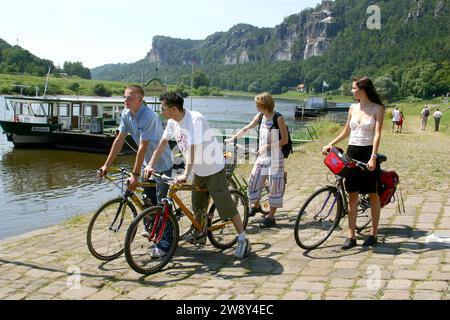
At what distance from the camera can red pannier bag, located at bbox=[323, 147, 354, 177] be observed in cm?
542

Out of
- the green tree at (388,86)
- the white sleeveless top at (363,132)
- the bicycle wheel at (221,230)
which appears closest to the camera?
the white sleeveless top at (363,132)

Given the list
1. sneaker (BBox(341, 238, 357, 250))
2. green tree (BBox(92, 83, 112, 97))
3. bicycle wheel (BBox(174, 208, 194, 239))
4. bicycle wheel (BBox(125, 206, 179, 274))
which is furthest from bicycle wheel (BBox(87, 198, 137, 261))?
green tree (BBox(92, 83, 112, 97))

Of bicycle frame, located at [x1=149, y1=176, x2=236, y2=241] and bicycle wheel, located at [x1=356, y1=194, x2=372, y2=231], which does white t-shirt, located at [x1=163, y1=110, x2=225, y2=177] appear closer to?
bicycle frame, located at [x1=149, y1=176, x2=236, y2=241]

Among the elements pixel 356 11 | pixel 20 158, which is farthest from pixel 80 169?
pixel 356 11

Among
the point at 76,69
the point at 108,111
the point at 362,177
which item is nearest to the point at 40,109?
the point at 108,111

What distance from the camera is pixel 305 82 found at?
19500cm

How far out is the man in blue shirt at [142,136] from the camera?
5535 millimetres

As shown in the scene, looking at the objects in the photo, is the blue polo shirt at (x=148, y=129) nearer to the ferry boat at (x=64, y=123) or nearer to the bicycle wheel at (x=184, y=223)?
the bicycle wheel at (x=184, y=223)

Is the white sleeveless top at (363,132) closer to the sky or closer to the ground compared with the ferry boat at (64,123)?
closer to the sky

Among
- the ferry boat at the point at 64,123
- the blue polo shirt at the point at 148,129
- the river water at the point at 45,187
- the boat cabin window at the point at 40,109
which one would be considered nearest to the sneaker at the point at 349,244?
the blue polo shirt at the point at 148,129

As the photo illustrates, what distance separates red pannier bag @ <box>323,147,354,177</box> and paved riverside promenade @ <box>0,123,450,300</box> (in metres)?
0.90

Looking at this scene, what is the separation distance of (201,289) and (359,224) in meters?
2.73

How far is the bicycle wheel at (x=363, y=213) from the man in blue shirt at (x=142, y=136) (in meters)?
2.38
